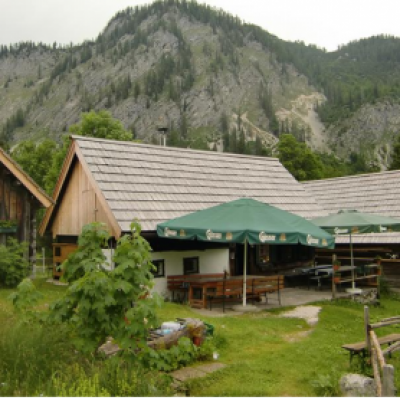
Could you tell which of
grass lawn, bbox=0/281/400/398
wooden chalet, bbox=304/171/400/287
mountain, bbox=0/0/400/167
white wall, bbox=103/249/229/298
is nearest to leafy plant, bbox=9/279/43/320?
grass lawn, bbox=0/281/400/398

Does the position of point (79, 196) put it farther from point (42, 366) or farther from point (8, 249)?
point (42, 366)

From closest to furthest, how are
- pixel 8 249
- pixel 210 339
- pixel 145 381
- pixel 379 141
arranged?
pixel 145 381, pixel 210 339, pixel 8 249, pixel 379 141

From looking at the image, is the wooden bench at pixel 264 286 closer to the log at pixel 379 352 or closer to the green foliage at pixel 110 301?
the log at pixel 379 352

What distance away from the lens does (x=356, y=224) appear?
13.7 m

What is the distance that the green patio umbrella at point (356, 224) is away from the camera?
44.7ft

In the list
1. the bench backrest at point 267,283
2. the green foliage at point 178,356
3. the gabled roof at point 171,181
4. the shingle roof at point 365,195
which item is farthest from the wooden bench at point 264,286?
the shingle roof at point 365,195

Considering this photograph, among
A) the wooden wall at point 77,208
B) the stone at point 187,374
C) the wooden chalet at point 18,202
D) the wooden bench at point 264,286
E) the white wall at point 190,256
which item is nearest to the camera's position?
the stone at point 187,374

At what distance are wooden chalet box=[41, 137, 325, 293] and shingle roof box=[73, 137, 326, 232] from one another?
0.03 metres

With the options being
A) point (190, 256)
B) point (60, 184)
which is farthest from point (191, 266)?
point (60, 184)

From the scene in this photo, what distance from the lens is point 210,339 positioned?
27.0 feet

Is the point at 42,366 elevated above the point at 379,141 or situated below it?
below

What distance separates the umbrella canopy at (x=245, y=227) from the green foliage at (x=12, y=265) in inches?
204

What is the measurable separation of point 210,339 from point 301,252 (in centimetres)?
1207

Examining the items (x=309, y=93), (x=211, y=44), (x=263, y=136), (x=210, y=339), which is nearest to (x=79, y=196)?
(x=210, y=339)
